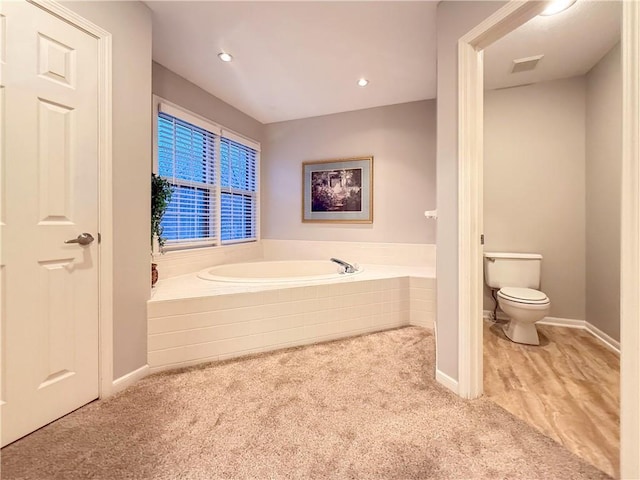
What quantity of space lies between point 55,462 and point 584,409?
94.5 inches

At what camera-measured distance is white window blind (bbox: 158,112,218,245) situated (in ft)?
8.21

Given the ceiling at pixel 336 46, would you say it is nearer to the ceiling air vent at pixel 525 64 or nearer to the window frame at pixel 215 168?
the ceiling air vent at pixel 525 64

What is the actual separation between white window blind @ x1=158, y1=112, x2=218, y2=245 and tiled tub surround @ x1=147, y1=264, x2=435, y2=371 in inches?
19.7

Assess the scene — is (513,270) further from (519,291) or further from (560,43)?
(560,43)

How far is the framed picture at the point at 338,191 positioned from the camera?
11.0 ft

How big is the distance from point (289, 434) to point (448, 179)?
152 cm

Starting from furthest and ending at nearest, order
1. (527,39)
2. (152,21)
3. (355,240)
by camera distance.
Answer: (355,240) < (527,39) < (152,21)

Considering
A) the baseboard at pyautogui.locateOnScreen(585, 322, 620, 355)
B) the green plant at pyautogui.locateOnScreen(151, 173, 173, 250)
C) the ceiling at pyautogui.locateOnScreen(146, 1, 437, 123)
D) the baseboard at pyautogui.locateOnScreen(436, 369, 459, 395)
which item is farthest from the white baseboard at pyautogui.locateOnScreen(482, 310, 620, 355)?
the green plant at pyautogui.locateOnScreen(151, 173, 173, 250)

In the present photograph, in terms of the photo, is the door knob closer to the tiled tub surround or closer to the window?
the tiled tub surround

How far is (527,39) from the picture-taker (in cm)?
205

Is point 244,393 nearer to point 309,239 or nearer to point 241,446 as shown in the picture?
point 241,446

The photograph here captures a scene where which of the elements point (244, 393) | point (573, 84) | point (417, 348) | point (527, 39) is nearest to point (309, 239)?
point (417, 348)

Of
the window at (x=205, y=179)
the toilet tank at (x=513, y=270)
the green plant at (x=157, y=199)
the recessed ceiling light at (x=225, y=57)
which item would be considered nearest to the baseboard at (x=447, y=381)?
the toilet tank at (x=513, y=270)

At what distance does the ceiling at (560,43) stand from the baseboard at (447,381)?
2267 millimetres
